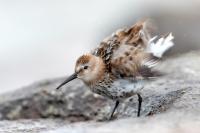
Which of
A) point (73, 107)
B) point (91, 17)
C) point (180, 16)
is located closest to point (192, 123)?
point (73, 107)

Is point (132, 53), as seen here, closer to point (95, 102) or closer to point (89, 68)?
point (89, 68)

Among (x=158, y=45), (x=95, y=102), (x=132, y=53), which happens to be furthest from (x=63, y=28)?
(x=132, y=53)

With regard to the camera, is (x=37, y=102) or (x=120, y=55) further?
(x=37, y=102)

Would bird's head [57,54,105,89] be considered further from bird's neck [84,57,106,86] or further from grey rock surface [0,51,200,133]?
grey rock surface [0,51,200,133]

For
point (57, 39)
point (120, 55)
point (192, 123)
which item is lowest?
point (192, 123)

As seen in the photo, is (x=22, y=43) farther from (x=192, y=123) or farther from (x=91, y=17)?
(x=192, y=123)

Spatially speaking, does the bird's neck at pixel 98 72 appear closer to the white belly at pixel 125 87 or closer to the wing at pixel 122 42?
the wing at pixel 122 42

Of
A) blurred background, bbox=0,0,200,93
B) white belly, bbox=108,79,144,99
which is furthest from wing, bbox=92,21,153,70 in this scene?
blurred background, bbox=0,0,200,93
